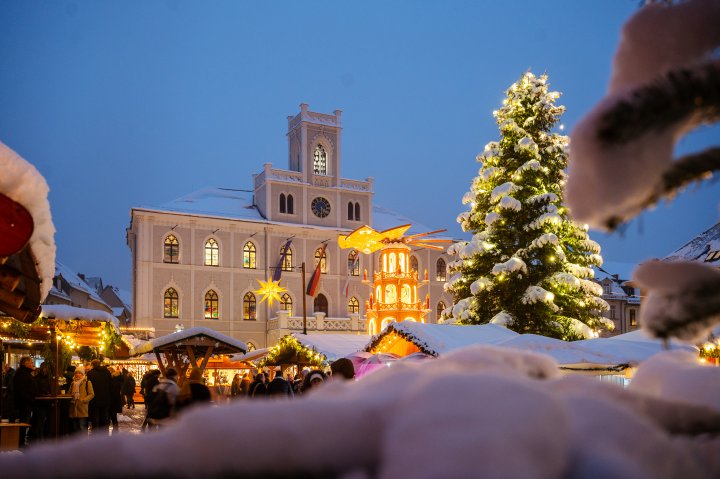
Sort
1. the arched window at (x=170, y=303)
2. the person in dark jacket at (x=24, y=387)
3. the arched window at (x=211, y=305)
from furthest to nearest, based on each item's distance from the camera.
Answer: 1. the arched window at (x=211, y=305)
2. the arched window at (x=170, y=303)
3. the person in dark jacket at (x=24, y=387)

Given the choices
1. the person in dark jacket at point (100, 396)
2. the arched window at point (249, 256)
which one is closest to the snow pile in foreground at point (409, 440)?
the person in dark jacket at point (100, 396)

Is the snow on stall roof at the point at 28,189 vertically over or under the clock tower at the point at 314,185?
under

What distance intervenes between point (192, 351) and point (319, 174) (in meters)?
28.7

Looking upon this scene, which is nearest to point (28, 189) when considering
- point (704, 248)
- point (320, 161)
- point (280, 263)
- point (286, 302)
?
point (704, 248)

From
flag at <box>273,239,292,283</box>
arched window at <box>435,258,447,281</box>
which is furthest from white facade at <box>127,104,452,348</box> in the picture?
arched window at <box>435,258,447,281</box>

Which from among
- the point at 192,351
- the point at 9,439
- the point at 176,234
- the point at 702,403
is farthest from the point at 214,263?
the point at 702,403

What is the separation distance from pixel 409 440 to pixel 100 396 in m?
16.0

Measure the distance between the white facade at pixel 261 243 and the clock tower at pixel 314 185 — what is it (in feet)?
0.20

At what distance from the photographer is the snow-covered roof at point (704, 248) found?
45.3 ft

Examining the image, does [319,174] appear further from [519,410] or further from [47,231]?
[519,410]

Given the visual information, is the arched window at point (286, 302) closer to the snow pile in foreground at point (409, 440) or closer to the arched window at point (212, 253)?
the arched window at point (212, 253)

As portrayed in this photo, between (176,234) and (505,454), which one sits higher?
(176,234)

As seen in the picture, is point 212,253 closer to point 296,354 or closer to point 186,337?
point 296,354

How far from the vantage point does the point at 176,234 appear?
41969 mm
